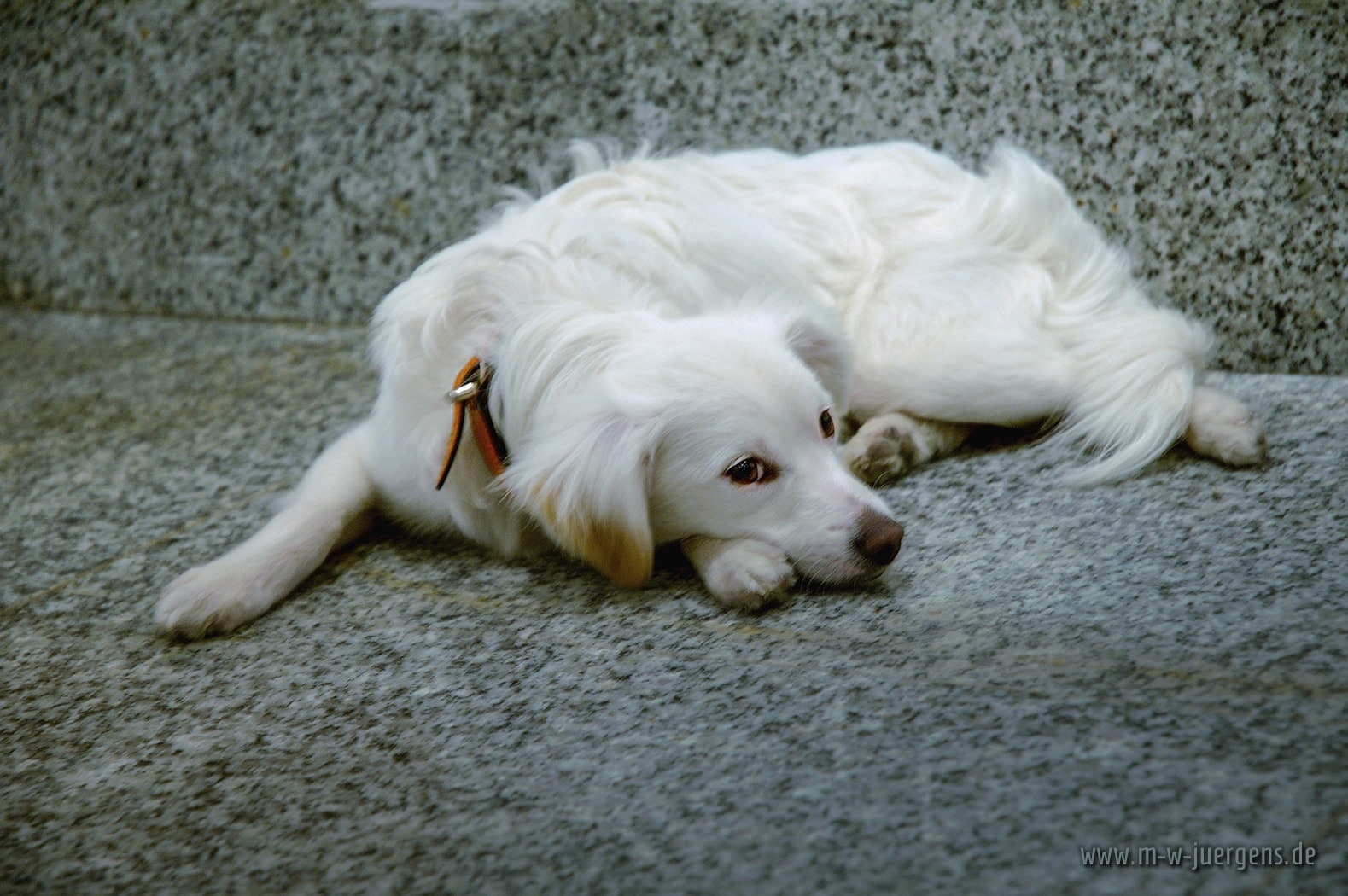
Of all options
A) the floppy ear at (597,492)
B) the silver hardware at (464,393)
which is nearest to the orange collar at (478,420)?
the silver hardware at (464,393)

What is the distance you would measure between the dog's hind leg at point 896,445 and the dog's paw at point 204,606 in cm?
124

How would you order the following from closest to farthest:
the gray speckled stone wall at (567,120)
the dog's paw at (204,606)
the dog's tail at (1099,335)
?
the dog's paw at (204,606)
the dog's tail at (1099,335)
the gray speckled stone wall at (567,120)

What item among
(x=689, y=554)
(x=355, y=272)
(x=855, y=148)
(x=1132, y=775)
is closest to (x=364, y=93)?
(x=355, y=272)

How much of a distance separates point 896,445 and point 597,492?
0.81 m

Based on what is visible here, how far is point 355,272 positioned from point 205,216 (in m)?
0.64

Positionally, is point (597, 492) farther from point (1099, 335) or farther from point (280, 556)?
point (1099, 335)

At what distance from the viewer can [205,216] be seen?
407 cm

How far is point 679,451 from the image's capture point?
6.55ft

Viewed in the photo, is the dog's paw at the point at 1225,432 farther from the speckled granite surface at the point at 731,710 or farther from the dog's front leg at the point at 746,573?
the dog's front leg at the point at 746,573

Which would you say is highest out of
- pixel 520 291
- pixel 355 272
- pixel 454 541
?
pixel 520 291

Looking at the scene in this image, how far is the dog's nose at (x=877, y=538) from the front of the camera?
6.38 ft

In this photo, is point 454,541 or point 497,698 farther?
point 454,541

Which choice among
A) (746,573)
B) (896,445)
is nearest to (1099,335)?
(896,445)

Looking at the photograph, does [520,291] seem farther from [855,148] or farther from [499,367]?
[855,148]
